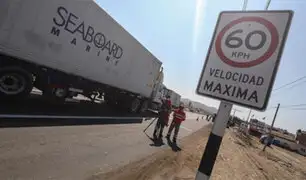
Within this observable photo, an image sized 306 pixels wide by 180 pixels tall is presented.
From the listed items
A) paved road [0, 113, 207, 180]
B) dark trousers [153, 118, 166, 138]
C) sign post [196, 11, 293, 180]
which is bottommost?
paved road [0, 113, 207, 180]

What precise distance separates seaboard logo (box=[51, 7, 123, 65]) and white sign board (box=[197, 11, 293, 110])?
8073 mm

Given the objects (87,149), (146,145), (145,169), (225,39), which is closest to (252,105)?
(225,39)

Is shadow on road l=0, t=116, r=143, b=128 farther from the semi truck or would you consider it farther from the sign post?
the sign post

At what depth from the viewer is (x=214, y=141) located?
6.52 ft

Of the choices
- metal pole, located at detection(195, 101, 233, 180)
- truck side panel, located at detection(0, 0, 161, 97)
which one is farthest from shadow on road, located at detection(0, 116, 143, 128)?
metal pole, located at detection(195, 101, 233, 180)

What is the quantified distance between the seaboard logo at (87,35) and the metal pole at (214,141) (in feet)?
27.3

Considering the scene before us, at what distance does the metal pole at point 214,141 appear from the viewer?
6.40 ft

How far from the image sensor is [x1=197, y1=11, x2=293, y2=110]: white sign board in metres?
1.81

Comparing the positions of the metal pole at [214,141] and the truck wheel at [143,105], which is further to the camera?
the truck wheel at [143,105]

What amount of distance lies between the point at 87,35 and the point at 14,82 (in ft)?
11.9

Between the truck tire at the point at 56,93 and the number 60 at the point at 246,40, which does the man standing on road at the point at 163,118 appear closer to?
the truck tire at the point at 56,93

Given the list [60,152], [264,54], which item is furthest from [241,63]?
[60,152]

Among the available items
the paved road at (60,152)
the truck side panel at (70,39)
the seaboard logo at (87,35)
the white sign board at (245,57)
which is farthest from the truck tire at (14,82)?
the white sign board at (245,57)

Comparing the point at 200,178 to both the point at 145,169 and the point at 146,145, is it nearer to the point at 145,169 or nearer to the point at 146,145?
the point at 145,169
